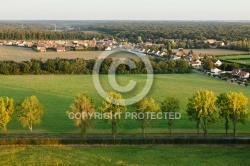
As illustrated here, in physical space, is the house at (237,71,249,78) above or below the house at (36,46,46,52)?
below

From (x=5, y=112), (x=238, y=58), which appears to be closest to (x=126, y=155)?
(x=5, y=112)

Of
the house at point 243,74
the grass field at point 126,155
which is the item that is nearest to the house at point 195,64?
the house at point 243,74

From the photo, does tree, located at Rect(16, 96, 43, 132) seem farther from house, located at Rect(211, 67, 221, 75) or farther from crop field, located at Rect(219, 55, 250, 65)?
crop field, located at Rect(219, 55, 250, 65)

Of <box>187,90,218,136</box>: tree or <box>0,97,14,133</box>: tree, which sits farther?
<box>187,90,218,136</box>: tree

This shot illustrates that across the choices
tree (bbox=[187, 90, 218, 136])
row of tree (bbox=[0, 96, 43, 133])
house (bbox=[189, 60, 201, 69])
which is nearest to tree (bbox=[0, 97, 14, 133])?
row of tree (bbox=[0, 96, 43, 133])

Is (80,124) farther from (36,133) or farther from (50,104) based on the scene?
(50,104)

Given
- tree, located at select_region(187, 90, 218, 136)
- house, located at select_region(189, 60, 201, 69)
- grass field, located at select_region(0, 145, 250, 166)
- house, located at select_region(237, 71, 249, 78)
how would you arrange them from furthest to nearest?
1. house, located at select_region(189, 60, 201, 69)
2. house, located at select_region(237, 71, 249, 78)
3. tree, located at select_region(187, 90, 218, 136)
4. grass field, located at select_region(0, 145, 250, 166)

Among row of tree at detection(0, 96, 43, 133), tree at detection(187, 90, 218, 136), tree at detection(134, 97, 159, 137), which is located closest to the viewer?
row of tree at detection(0, 96, 43, 133)
